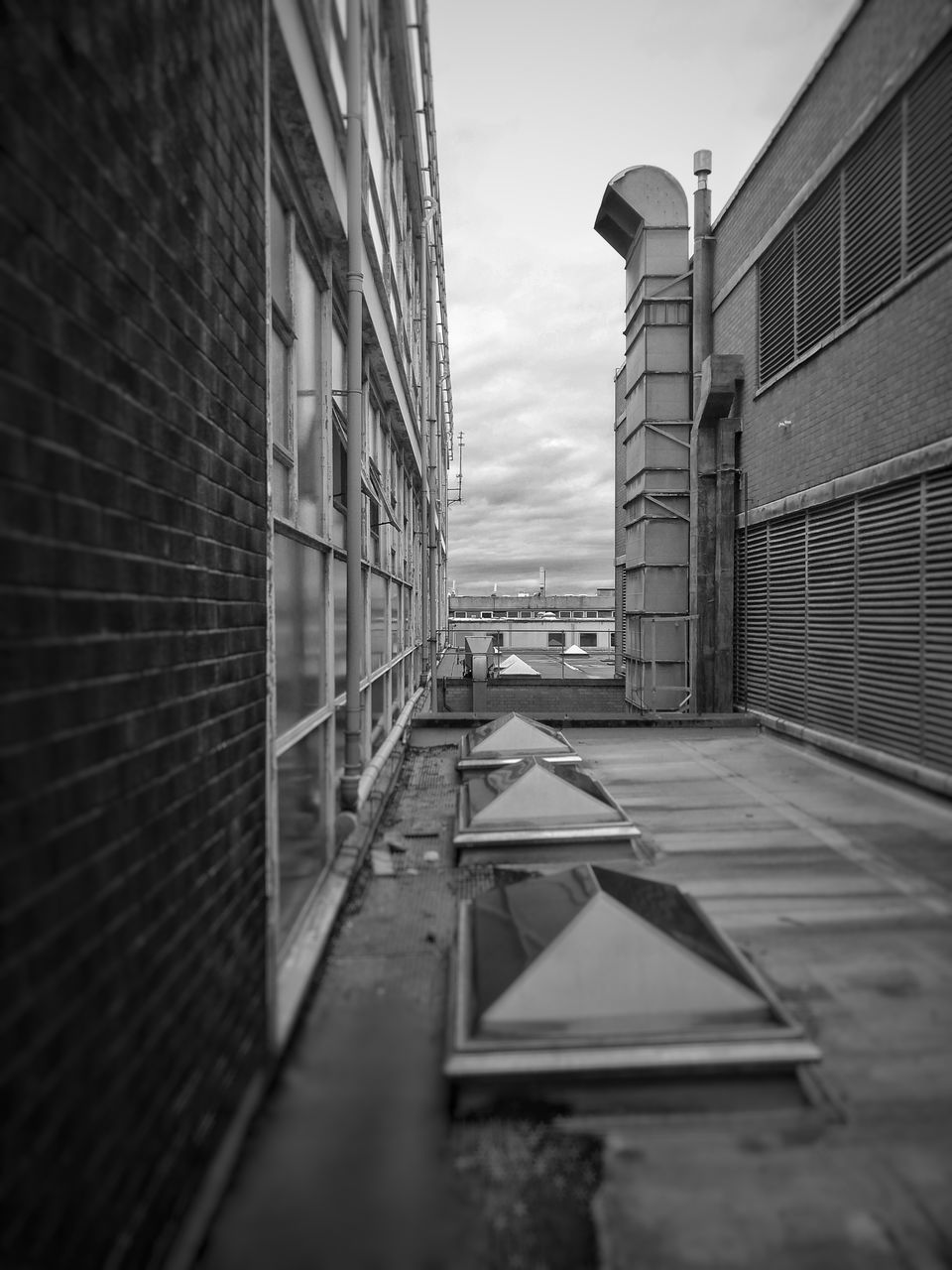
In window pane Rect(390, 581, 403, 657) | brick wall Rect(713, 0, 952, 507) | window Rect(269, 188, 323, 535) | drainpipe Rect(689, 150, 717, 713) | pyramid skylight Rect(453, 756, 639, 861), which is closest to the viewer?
window Rect(269, 188, 323, 535)

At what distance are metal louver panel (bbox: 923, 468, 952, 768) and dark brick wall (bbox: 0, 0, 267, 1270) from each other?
23.5 feet

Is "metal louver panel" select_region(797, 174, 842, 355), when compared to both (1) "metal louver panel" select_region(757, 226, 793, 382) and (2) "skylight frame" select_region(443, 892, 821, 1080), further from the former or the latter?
(2) "skylight frame" select_region(443, 892, 821, 1080)

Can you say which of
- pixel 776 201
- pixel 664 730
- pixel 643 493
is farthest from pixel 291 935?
pixel 643 493

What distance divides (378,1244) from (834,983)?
247cm

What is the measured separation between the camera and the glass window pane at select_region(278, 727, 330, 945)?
12.4ft

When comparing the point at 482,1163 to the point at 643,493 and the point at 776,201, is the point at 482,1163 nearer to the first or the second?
the point at 776,201

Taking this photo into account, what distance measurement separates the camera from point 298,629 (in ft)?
14.0

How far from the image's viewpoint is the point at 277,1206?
220 centimetres

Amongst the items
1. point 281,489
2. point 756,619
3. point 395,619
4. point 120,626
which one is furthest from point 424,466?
point 120,626

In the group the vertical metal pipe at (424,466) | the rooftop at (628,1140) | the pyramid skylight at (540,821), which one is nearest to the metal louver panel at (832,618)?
the pyramid skylight at (540,821)

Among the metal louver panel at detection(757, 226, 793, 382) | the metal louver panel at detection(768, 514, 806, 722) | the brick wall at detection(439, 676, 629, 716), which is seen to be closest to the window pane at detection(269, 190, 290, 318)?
the metal louver panel at detection(768, 514, 806, 722)

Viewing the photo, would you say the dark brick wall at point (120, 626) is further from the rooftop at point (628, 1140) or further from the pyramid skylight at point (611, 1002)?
→ the pyramid skylight at point (611, 1002)

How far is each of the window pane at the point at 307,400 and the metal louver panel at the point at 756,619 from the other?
918cm

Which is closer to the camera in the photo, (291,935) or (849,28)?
(291,935)
